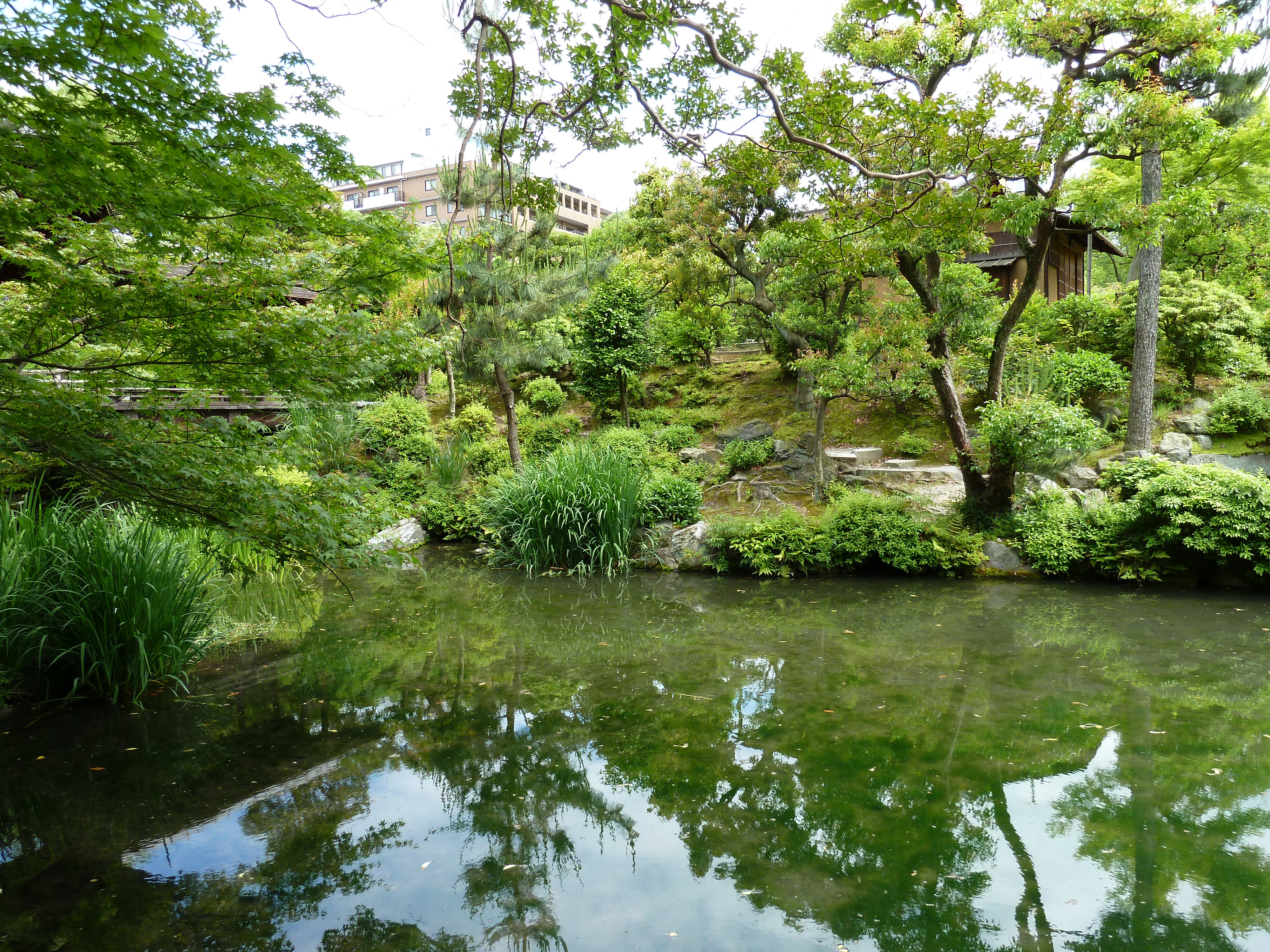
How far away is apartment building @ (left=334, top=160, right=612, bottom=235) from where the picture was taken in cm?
454

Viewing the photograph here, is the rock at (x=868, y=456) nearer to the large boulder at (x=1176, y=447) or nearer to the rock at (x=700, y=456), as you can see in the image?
the rock at (x=700, y=456)

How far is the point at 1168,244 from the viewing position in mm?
14383

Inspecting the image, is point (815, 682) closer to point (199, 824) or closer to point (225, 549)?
point (199, 824)

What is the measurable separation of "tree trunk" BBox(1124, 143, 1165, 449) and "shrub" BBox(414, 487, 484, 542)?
30.6 ft

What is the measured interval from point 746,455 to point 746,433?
1.23m

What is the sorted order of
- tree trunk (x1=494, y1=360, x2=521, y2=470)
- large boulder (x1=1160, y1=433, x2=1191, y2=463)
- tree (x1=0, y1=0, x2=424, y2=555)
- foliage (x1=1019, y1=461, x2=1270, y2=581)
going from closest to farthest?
tree (x1=0, y1=0, x2=424, y2=555), foliage (x1=1019, y1=461, x2=1270, y2=581), large boulder (x1=1160, y1=433, x2=1191, y2=463), tree trunk (x1=494, y1=360, x2=521, y2=470)

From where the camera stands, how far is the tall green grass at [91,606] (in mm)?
4453

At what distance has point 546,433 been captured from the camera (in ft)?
43.7

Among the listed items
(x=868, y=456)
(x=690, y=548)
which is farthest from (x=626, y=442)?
(x=868, y=456)

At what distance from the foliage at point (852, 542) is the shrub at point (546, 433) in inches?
191

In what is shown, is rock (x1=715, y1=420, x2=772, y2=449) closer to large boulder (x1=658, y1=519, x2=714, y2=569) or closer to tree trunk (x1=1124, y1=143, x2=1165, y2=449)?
large boulder (x1=658, y1=519, x2=714, y2=569)

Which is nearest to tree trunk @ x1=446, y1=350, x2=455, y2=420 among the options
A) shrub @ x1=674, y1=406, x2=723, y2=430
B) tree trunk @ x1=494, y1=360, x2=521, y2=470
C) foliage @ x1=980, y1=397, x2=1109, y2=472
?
tree trunk @ x1=494, y1=360, x2=521, y2=470

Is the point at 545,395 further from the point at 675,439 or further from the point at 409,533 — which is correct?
the point at 409,533

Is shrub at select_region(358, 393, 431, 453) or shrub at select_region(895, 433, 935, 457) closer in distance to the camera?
shrub at select_region(895, 433, 935, 457)
